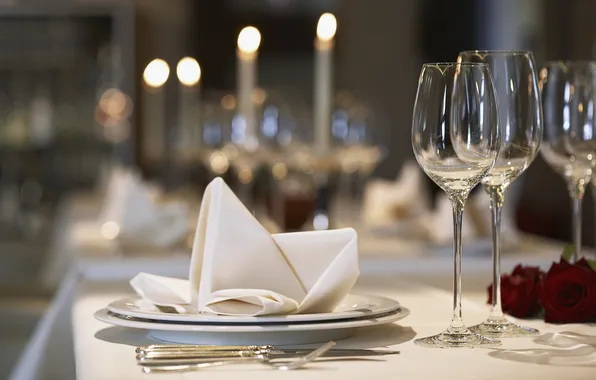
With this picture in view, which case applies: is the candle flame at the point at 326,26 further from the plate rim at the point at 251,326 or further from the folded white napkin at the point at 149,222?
the plate rim at the point at 251,326

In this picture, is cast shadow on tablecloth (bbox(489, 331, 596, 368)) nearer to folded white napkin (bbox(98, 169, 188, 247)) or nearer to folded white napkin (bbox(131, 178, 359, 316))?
folded white napkin (bbox(131, 178, 359, 316))

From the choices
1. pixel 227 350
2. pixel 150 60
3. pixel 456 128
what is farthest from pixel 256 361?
pixel 150 60

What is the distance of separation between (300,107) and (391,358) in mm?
2037

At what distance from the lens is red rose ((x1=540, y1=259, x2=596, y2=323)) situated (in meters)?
1.17

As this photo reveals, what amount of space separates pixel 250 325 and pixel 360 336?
136 millimetres

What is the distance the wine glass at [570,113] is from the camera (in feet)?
4.68

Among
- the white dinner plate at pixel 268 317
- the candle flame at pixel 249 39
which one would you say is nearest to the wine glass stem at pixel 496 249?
the white dinner plate at pixel 268 317

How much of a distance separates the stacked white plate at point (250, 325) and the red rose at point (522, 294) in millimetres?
202

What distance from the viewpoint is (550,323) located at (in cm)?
119

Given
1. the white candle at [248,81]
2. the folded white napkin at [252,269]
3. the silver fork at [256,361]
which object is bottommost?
the silver fork at [256,361]

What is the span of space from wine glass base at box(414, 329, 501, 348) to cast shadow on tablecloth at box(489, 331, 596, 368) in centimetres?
3

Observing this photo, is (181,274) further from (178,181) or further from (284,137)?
(178,181)

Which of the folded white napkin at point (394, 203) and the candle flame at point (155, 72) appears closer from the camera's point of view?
the folded white napkin at point (394, 203)

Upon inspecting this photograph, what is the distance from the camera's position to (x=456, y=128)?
1.03 meters
